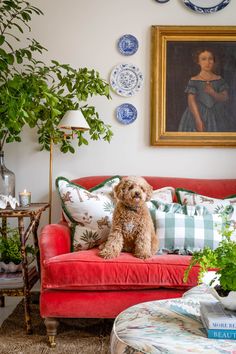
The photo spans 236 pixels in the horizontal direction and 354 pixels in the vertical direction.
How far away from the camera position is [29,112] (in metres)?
2.63

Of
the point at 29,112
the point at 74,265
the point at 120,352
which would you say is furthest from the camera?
the point at 29,112

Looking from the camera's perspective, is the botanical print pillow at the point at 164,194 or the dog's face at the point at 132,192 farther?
the botanical print pillow at the point at 164,194

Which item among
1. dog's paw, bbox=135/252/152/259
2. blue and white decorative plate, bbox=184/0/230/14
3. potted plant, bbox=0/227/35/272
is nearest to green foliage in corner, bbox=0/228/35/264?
potted plant, bbox=0/227/35/272

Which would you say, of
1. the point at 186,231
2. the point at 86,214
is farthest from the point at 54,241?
the point at 186,231

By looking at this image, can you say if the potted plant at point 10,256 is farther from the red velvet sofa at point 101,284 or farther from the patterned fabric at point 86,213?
the red velvet sofa at point 101,284

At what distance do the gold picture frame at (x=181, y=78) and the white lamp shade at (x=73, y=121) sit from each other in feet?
2.01

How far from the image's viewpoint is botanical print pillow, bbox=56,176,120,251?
8.19 feet

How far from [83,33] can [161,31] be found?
61cm

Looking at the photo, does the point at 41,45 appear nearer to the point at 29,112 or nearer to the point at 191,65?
the point at 29,112

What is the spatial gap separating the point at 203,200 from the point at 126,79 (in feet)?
3.75

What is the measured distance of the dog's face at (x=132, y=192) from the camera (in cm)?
235

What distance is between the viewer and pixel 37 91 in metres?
2.61

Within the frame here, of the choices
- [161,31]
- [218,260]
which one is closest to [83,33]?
[161,31]

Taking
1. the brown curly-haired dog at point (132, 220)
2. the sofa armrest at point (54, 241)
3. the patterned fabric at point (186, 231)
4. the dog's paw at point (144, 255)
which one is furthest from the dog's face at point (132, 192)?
the sofa armrest at point (54, 241)
